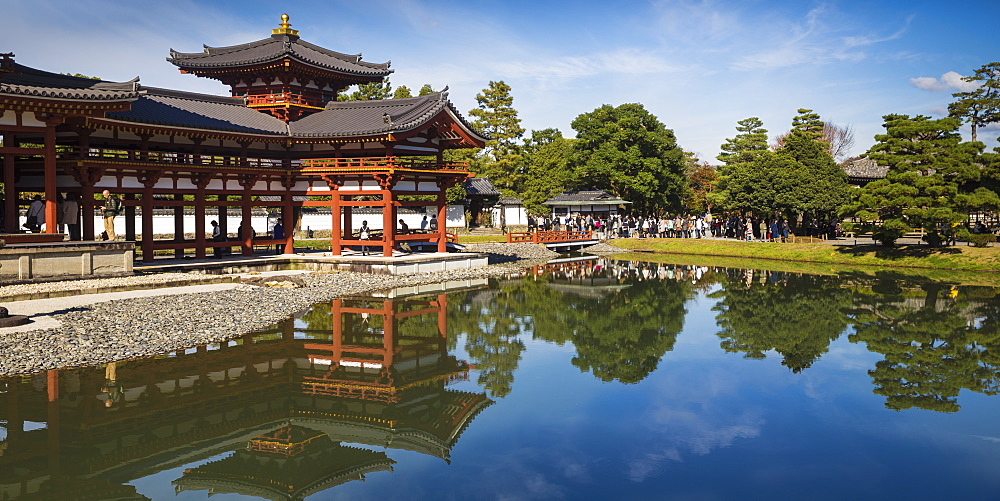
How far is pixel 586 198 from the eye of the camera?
52594mm

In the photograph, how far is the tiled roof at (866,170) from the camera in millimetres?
50975

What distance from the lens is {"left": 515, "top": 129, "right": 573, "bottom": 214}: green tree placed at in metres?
56.0

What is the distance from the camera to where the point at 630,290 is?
1096 inches

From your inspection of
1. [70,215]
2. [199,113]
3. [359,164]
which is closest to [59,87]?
[70,215]

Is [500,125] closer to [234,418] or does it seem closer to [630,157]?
[630,157]

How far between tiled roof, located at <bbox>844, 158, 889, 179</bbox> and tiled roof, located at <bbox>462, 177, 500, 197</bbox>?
27335mm

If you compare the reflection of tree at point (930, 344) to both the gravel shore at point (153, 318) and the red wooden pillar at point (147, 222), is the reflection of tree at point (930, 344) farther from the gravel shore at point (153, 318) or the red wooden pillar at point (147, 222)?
the red wooden pillar at point (147, 222)

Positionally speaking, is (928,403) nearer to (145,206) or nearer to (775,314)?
(775,314)

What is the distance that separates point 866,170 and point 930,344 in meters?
39.5

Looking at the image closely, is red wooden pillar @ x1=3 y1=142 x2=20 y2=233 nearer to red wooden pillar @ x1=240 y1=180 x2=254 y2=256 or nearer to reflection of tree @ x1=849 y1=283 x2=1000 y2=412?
red wooden pillar @ x1=240 y1=180 x2=254 y2=256

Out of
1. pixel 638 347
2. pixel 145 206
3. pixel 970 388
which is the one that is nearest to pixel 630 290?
pixel 638 347

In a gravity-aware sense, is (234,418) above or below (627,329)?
below

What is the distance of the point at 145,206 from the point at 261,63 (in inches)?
351

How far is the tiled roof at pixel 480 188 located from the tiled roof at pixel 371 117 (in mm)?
24536
